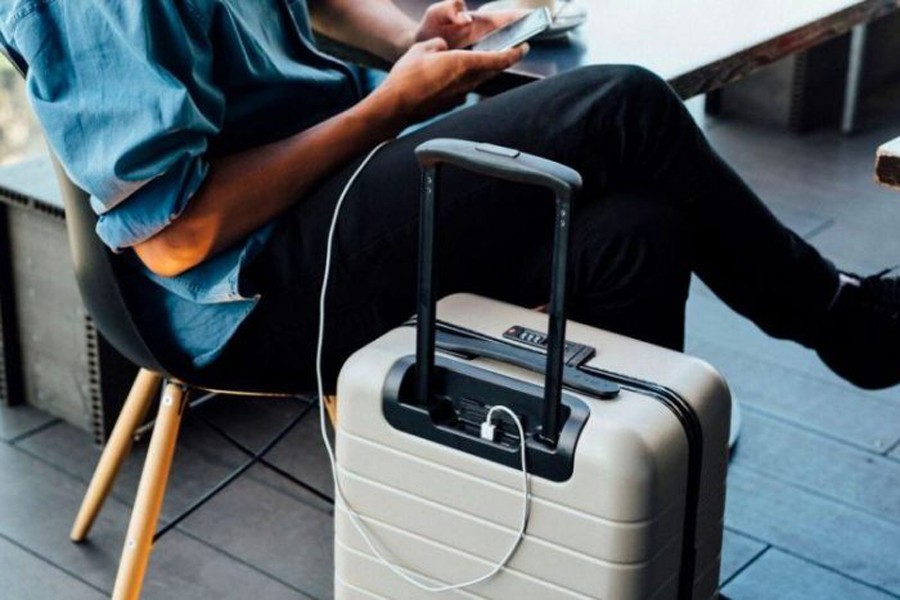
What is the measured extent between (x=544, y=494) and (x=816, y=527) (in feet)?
2.86

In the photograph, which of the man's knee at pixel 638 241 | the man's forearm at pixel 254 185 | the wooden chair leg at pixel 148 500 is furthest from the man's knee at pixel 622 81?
the wooden chair leg at pixel 148 500

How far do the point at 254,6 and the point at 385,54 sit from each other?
0.25 m

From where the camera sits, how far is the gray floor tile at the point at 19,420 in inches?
92.9

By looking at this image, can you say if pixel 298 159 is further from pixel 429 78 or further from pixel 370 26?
pixel 370 26

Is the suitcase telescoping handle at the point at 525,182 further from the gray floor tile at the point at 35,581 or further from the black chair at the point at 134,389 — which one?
the gray floor tile at the point at 35,581

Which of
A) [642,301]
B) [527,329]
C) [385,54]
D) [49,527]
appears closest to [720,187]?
[642,301]

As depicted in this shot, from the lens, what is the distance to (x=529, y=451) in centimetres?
138

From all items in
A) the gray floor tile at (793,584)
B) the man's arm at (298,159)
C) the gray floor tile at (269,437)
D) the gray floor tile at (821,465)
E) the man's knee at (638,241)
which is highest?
the man's arm at (298,159)

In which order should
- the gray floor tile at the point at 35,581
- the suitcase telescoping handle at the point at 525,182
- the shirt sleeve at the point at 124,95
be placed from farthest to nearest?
1. the gray floor tile at the point at 35,581
2. the shirt sleeve at the point at 124,95
3. the suitcase telescoping handle at the point at 525,182

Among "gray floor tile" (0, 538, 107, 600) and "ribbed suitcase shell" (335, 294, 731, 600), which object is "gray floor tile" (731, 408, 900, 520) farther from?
"gray floor tile" (0, 538, 107, 600)

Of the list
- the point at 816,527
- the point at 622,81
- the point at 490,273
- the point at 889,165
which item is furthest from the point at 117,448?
the point at 889,165

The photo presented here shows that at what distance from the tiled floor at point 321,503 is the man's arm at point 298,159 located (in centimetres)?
54

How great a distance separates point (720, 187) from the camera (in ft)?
5.66

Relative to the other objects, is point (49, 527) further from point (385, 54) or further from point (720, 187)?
point (720, 187)
